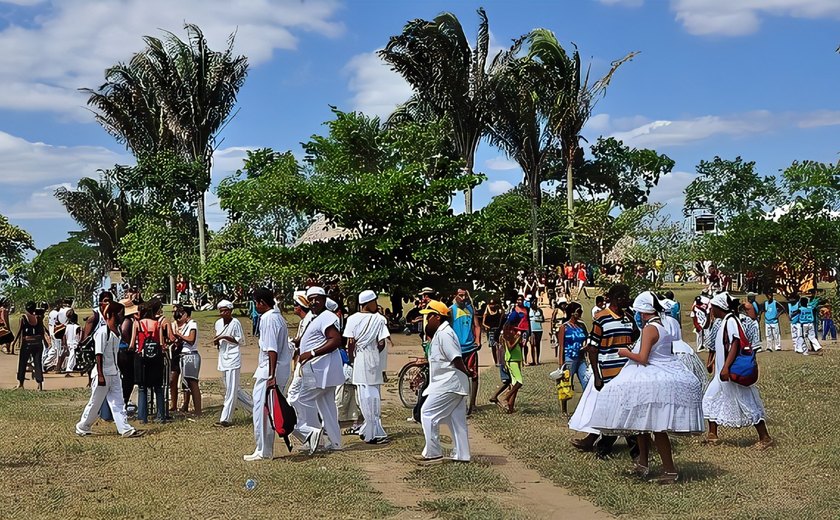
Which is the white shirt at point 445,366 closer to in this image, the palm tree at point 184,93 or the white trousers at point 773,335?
the white trousers at point 773,335

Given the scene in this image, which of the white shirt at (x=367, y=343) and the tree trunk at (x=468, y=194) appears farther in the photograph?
the tree trunk at (x=468, y=194)

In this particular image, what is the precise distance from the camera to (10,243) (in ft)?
176

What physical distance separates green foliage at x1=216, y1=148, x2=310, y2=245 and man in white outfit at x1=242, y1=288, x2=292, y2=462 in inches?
868

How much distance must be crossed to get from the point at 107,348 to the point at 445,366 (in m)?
4.25

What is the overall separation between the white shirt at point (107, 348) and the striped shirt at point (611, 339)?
5.48m

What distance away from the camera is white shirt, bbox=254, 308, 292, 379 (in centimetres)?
923

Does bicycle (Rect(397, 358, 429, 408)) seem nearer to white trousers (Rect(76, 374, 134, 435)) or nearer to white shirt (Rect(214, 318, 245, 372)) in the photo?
white shirt (Rect(214, 318, 245, 372))

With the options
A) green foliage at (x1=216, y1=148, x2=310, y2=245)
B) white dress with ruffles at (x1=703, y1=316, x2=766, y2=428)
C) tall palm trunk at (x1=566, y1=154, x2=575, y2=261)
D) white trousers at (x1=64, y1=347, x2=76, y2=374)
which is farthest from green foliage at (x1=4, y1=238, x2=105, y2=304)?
white dress with ruffles at (x1=703, y1=316, x2=766, y2=428)

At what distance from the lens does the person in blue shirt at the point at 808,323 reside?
21.2 metres

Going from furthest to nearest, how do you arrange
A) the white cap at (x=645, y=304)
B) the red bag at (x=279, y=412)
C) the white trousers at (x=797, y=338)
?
the white trousers at (x=797, y=338)
the red bag at (x=279, y=412)
the white cap at (x=645, y=304)

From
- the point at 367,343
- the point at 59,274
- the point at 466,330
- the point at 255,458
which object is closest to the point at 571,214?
the point at 59,274

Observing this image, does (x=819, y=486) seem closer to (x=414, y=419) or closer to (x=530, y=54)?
(x=414, y=419)

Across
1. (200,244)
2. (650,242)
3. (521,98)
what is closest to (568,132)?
(521,98)

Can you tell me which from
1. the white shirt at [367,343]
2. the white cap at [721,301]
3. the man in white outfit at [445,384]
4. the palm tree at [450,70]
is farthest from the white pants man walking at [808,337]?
the palm tree at [450,70]
